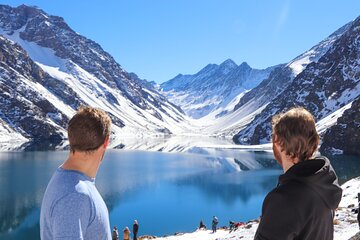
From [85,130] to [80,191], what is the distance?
741 mm

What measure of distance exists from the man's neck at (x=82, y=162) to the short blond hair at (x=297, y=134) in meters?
2.10

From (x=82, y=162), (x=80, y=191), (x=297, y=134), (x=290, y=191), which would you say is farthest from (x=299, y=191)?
(x=82, y=162)

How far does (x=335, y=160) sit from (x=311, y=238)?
103806 mm

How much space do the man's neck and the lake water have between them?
37.8m

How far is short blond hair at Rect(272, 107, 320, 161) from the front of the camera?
4.36 meters

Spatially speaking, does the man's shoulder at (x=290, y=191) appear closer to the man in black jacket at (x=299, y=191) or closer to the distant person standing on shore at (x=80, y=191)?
the man in black jacket at (x=299, y=191)

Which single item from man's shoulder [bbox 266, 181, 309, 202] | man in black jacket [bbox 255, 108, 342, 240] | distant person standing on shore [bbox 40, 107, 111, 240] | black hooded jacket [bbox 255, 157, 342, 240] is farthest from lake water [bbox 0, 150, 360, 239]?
man's shoulder [bbox 266, 181, 309, 202]

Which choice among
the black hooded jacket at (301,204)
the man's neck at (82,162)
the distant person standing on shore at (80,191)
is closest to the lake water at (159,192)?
the man's neck at (82,162)

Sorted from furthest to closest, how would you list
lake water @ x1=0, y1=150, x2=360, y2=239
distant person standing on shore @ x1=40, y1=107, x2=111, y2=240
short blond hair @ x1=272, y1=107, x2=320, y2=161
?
lake water @ x1=0, y1=150, x2=360, y2=239, short blond hair @ x1=272, y1=107, x2=320, y2=161, distant person standing on shore @ x1=40, y1=107, x2=111, y2=240

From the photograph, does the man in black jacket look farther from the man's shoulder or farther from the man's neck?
the man's neck

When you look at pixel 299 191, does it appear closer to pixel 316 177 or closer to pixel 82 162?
pixel 316 177

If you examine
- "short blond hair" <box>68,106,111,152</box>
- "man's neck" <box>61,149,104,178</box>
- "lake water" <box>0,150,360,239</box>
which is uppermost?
"short blond hair" <box>68,106,111,152</box>

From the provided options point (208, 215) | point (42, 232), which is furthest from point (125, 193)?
point (42, 232)

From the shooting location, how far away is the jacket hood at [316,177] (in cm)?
402
